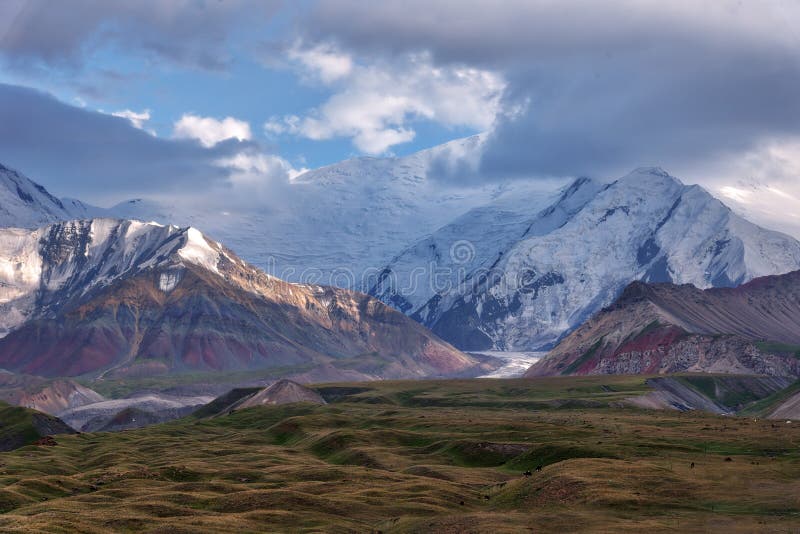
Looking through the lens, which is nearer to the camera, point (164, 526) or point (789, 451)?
point (164, 526)

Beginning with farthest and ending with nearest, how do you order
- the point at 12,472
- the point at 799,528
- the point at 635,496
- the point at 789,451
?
the point at 12,472
the point at 789,451
the point at 635,496
the point at 799,528

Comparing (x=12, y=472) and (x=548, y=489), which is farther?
(x=12, y=472)

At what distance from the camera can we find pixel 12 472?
15212 cm

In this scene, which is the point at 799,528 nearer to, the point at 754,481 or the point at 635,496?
the point at 635,496

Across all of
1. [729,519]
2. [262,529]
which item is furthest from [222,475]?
[729,519]

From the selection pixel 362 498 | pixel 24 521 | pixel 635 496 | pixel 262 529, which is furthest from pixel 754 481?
pixel 24 521

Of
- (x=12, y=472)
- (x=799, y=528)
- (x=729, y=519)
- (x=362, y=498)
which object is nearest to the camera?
(x=799, y=528)

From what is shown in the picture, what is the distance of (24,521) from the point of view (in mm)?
87688

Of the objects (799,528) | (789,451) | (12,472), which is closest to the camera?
(799,528)

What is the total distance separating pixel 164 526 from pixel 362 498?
23671 mm

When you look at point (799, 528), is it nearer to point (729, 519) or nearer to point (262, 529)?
point (729, 519)

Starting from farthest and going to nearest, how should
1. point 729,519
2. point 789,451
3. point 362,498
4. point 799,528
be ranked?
point 789,451, point 362,498, point 729,519, point 799,528

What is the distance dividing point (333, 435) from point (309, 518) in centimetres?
8601

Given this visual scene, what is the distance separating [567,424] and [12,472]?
93.4m
